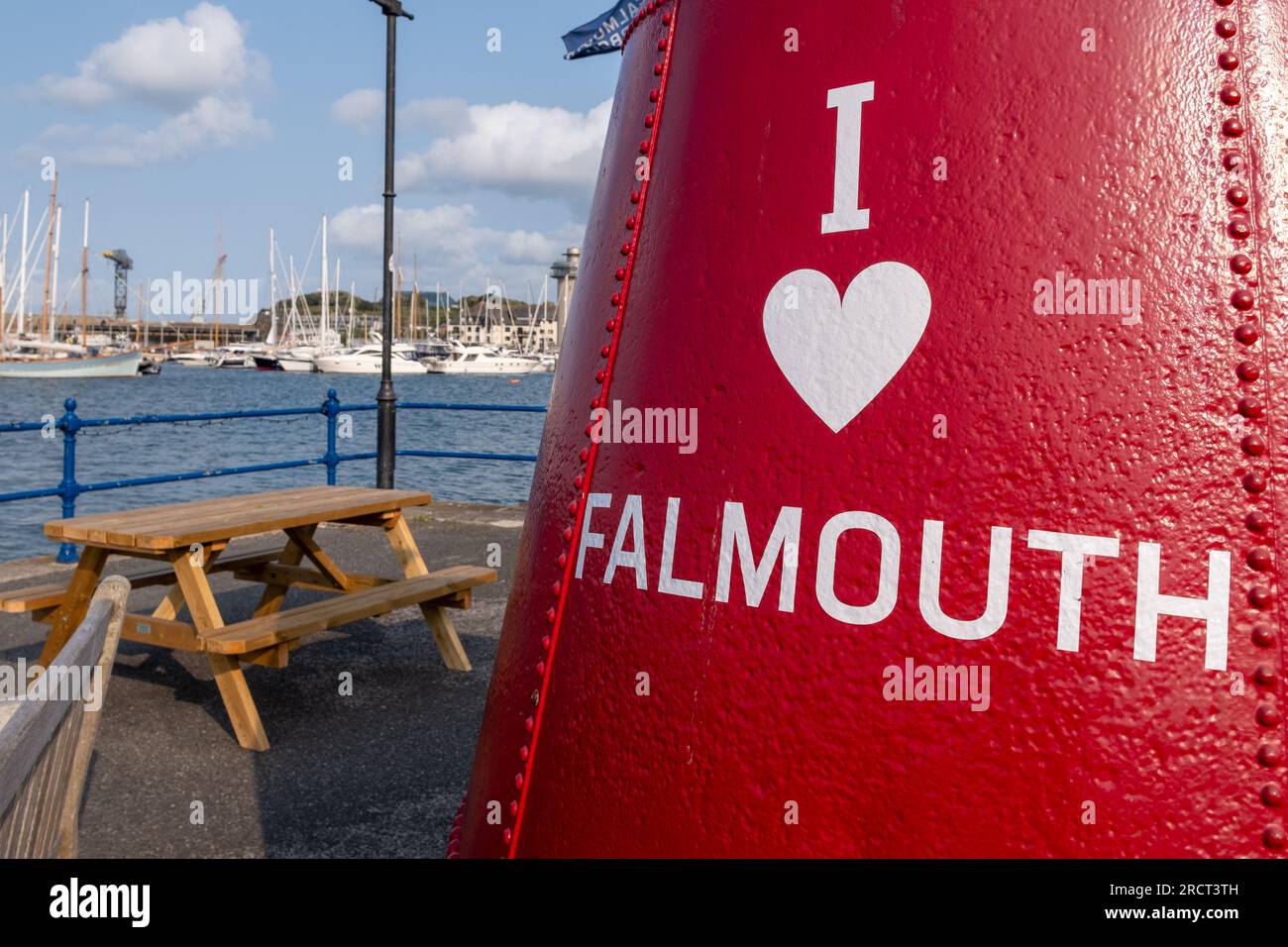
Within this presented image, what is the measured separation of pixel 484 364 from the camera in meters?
86.4

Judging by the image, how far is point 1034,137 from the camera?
1.50 m

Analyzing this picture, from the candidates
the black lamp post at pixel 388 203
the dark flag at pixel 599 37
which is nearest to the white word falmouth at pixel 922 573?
the dark flag at pixel 599 37

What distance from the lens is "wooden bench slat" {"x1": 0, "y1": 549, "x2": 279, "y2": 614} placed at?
15.2ft

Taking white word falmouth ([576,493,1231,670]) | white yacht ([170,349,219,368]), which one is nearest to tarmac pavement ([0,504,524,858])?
white word falmouth ([576,493,1231,670])

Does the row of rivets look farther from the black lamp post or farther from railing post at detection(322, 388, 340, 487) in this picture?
the black lamp post

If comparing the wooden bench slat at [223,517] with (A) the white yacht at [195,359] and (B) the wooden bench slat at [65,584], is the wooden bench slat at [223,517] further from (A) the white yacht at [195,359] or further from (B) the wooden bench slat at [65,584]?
(A) the white yacht at [195,359]

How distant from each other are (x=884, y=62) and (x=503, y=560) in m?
6.94

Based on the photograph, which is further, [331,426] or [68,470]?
[331,426]

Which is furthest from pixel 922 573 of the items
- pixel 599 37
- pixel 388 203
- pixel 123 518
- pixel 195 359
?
pixel 195 359

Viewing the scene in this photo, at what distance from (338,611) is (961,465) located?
153 inches

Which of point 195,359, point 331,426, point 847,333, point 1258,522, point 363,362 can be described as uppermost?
point 195,359

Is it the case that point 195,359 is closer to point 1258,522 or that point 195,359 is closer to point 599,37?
point 599,37
